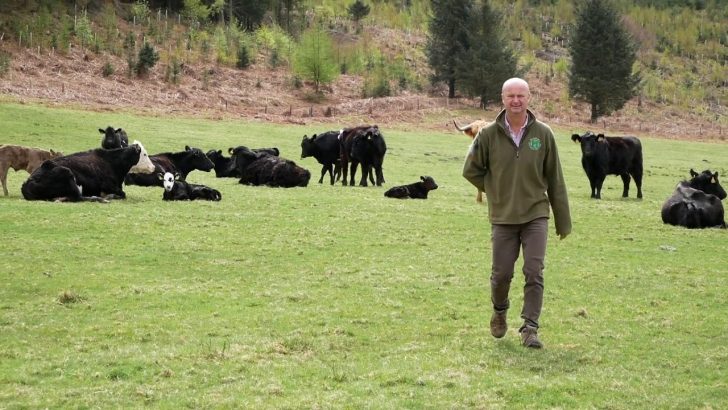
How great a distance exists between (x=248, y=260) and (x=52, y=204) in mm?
6062

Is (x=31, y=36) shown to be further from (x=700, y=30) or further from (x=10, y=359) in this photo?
(x=700, y=30)

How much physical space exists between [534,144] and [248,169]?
17.3 m

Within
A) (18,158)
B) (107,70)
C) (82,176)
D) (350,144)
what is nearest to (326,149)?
(350,144)

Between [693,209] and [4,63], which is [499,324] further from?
[4,63]

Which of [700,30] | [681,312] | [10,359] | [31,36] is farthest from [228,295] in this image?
[700,30]

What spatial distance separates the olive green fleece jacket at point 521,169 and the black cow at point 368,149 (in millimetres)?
16525

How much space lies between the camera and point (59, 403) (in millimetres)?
6691

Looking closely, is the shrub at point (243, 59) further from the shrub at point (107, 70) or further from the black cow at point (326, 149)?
the black cow at point (326, 149)

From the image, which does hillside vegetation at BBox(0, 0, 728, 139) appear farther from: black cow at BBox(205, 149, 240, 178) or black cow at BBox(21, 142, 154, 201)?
black cow at BBox(21, 142, 154, 201)

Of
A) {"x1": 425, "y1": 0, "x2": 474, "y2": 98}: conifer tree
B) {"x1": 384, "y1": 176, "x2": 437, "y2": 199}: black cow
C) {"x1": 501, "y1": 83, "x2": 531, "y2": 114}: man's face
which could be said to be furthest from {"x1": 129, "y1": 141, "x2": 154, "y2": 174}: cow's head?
{"x1": 425, "y1": 0, "x2": 474, "y2": 98}: conifer tree

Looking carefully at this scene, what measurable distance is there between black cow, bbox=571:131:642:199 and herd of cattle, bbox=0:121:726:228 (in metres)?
0.03

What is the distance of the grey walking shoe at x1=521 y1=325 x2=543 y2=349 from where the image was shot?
27.5ft

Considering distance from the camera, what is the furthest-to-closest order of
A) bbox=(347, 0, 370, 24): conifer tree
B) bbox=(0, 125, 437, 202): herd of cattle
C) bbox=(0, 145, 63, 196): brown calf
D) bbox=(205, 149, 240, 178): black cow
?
bbox=(347, 0, 370, 24): conifer tree, bbox=(205, 149, 240, 178): black cow, bbox=(0, 145, 63, 196): brown calf, bbox=(0, 125, 437, 202): herd of cattle

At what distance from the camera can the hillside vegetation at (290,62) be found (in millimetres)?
53938
